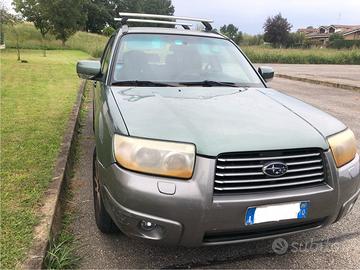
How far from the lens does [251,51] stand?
29844mm

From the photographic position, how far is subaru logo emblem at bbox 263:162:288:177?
7.24 ft

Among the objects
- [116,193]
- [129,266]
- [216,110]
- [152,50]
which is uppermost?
[152,50]

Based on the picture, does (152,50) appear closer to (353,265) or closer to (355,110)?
(353,265)

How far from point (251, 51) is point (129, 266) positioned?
94.9ft

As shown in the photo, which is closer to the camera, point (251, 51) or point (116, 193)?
point (116, 193)

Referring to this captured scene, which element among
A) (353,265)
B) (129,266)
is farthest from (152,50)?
(353,265)

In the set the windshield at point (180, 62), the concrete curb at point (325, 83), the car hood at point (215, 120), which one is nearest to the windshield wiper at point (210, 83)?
the windshield at point (180, 62)

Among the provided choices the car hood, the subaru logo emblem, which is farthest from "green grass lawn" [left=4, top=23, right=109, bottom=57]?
the subaru logo emblem

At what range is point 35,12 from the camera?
41.4 m

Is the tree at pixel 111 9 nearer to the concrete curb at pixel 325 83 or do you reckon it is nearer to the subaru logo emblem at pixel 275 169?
the concrete curb at pixel 325 83

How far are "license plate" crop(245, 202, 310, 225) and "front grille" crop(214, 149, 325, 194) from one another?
11 centimetres

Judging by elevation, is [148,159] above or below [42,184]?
above

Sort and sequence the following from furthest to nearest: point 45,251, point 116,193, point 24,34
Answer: point 24,34 < point 45,251 < point 116,193

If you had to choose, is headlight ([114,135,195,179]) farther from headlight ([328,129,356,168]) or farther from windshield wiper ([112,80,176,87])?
windshield wiper ([112,80,176,87])
